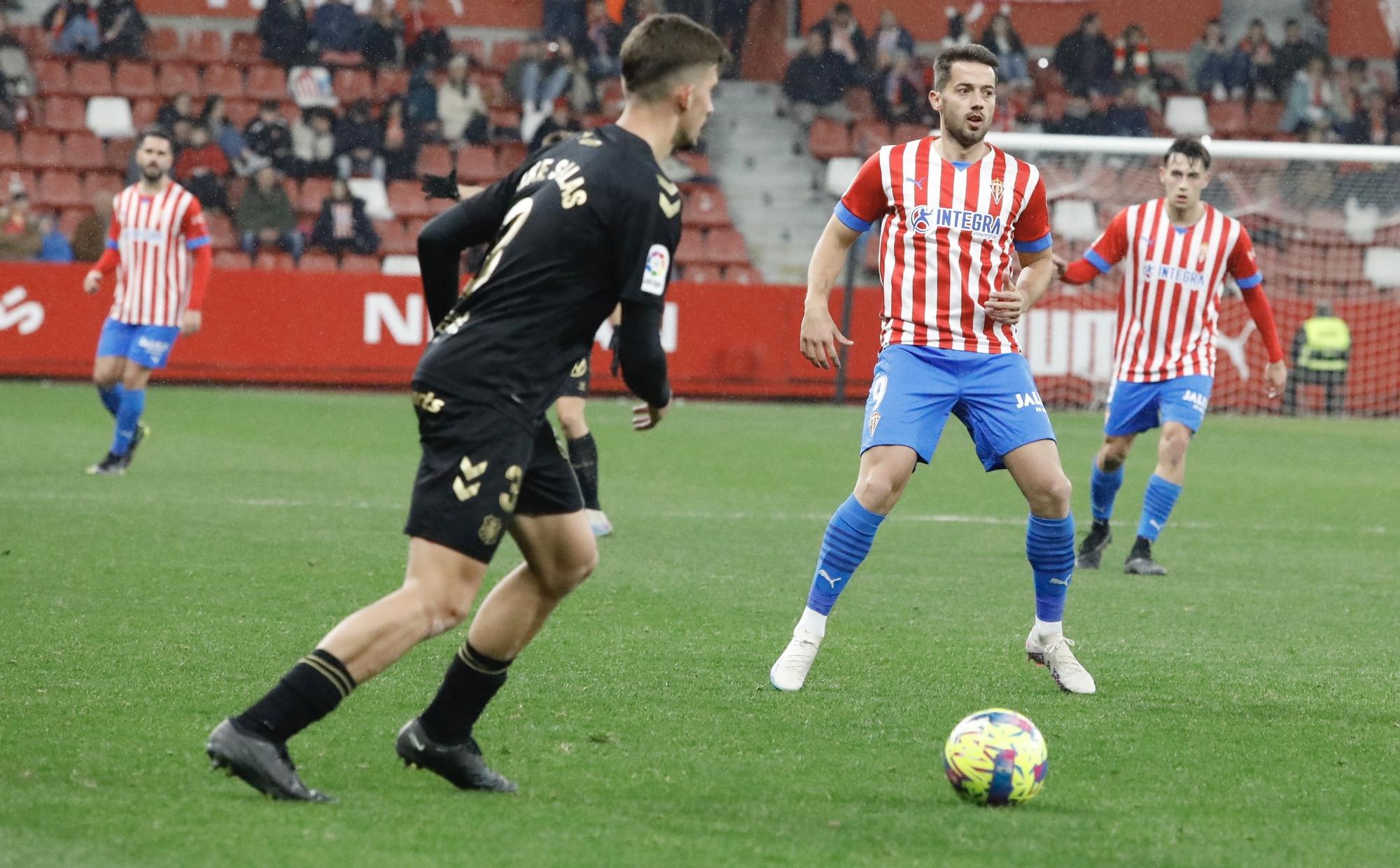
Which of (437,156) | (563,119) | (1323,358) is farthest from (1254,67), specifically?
(437,156)

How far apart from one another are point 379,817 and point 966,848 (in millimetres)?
1326

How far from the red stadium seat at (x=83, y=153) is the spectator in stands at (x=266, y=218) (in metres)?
2.57

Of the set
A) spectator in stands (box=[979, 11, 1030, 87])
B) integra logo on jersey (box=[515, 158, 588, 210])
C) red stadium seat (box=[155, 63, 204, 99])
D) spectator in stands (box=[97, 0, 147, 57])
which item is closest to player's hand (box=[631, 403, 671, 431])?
integra logo on jersey (box=[515, 158, 588, 210])

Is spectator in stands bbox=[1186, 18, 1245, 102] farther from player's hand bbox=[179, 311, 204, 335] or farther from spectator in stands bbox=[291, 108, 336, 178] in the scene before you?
player's hand bbox=[179, 311, 204, 335]

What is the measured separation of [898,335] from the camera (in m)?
6.30

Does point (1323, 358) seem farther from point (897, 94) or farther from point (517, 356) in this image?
point (517, 356)

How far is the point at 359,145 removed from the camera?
22938 mm

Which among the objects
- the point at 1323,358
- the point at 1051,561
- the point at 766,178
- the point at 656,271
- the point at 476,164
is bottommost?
the point at 1323,358

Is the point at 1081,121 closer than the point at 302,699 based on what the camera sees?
No

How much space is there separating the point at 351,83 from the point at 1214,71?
1201cm

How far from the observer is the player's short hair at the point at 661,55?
4242mm

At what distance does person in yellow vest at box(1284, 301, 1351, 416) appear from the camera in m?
20.4

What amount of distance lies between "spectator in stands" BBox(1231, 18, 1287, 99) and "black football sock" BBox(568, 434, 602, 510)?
59.4ft

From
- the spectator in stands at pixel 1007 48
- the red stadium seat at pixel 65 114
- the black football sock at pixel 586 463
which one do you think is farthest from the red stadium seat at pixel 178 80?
the black football sock at pixel 586 463
